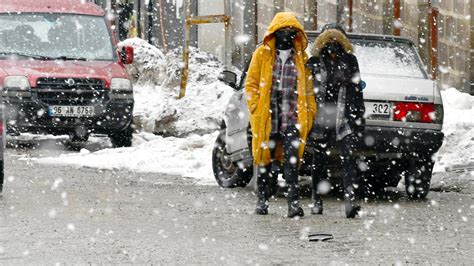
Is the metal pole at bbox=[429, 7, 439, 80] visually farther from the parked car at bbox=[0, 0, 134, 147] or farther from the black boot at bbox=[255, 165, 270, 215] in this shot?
the black boot at bbox=[255, 165, 270, 215]

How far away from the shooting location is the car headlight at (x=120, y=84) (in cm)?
2020

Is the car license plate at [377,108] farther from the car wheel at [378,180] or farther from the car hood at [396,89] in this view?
the car wheel at [378,180]

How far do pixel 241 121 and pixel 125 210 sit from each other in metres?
2.38

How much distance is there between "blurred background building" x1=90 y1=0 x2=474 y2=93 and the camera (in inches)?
911

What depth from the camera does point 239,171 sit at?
1440cm

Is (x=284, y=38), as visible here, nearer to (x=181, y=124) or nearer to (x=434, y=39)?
(x=181, y=124)

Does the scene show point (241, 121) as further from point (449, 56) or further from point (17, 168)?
point (449, 56)

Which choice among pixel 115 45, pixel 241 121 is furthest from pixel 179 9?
pixel 241 121

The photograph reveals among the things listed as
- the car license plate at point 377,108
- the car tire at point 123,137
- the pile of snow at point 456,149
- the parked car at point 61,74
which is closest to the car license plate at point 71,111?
the parked car at point 61,74

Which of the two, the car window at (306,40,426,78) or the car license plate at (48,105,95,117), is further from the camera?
the car license plate at (48,105,95,117)

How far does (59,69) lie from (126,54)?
126cm

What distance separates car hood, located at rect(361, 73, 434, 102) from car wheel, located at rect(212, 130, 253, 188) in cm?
199

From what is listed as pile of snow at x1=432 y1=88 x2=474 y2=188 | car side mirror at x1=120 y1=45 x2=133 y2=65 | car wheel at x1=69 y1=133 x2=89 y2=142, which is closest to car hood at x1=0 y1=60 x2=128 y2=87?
car side mirror at x1=120 y1=45 x2=133 y2=65

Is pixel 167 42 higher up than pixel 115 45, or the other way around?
pixel 115 45
